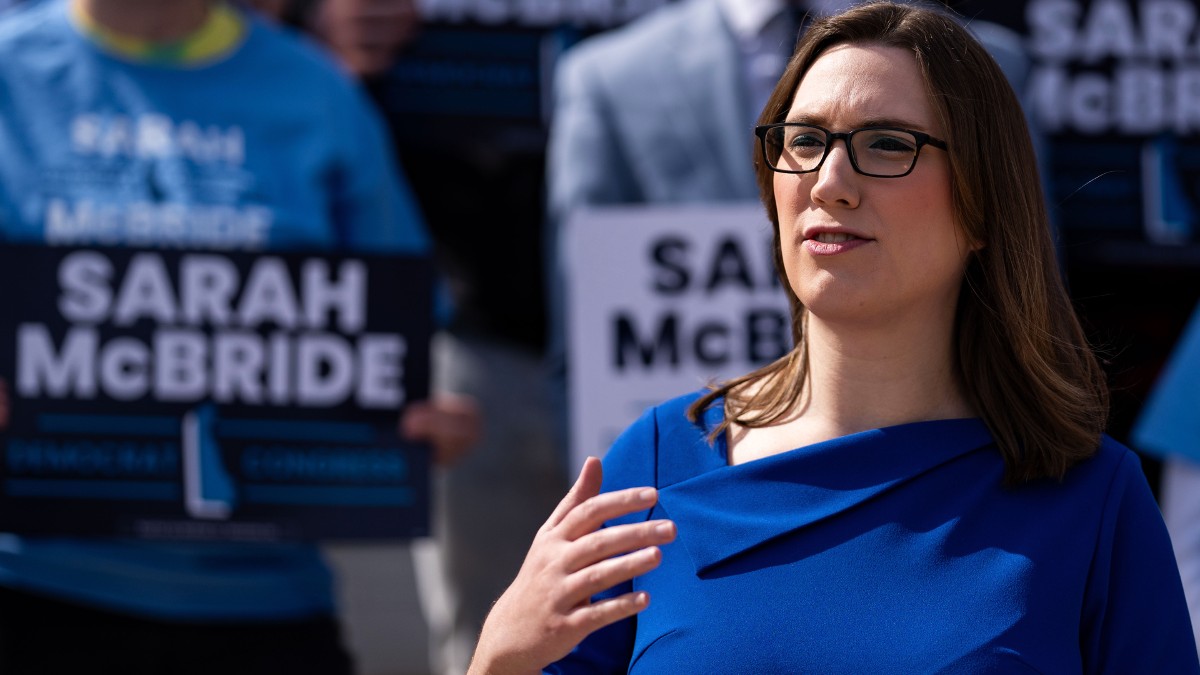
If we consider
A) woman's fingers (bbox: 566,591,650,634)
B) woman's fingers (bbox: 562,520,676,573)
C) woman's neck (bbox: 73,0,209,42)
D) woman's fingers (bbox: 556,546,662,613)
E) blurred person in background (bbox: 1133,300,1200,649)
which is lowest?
blurred person in background (bbox: 1133,300,1200,649)

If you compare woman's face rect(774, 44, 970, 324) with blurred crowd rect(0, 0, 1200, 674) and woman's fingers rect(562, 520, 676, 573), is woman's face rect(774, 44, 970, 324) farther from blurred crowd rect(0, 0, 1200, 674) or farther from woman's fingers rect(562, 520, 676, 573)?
blurred crowd rect(0, 0, 1200, 674)

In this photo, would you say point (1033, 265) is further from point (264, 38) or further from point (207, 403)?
point (264, 38)

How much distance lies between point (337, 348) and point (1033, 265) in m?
1.99

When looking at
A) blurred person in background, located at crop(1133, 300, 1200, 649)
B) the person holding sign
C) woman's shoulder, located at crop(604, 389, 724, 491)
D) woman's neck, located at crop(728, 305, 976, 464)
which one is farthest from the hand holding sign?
woman's neck, located at crop(728, 305, 976, 464)

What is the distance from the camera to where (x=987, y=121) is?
193 centimetres

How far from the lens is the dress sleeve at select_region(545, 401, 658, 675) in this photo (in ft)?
6.29

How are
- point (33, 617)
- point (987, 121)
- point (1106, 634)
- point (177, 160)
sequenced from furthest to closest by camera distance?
1. point (177, 160)
2. point (33, 617)
3. point (987, 121)
4. point (1106, 634)

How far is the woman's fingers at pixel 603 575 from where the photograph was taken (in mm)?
1657

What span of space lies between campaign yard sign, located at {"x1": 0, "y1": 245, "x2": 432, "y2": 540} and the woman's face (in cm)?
183

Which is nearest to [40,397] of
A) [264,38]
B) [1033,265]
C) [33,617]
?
[33,617]

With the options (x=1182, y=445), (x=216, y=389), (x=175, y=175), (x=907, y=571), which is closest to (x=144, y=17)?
(x=175, y=175)

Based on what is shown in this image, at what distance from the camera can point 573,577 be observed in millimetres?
1703

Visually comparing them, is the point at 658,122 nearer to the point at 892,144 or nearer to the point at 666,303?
the point at 666,303

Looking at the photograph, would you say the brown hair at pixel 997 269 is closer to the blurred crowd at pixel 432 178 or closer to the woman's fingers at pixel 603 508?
the woman's fingers at pixel 603 508
